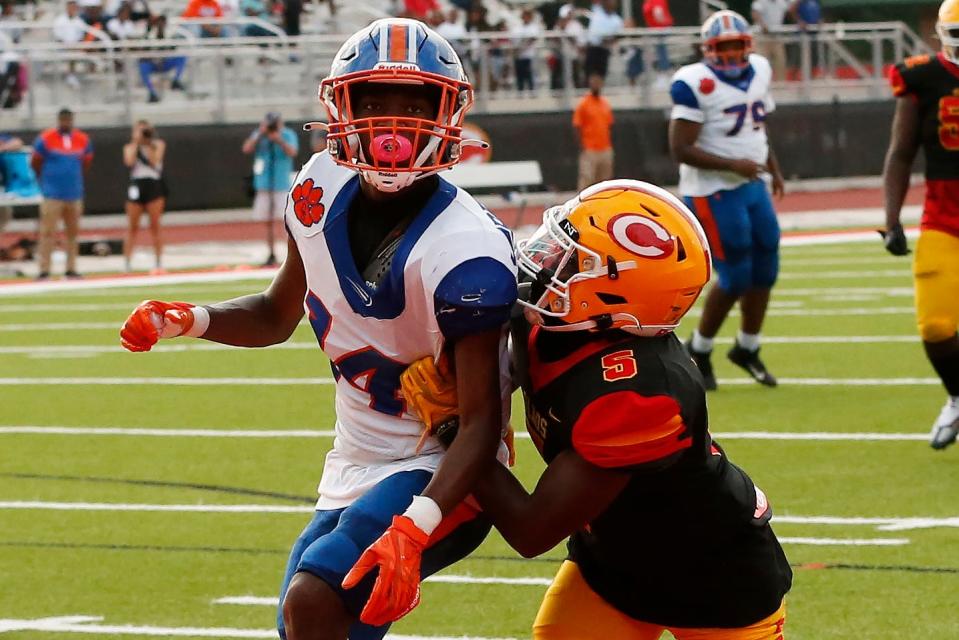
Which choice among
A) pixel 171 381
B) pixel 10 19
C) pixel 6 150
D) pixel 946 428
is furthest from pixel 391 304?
pixel 10 19

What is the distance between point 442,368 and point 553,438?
26 cm

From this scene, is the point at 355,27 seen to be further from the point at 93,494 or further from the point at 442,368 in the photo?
the point at 442,368

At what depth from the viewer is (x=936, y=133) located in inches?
271

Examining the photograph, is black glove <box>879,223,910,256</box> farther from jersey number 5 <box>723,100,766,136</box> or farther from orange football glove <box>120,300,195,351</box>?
orange football glove <box>120,300,195,351</box>

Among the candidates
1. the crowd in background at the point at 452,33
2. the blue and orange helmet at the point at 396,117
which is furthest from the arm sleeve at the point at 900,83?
the crowd in background at the point at 452,33

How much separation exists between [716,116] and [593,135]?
11729 millimetres

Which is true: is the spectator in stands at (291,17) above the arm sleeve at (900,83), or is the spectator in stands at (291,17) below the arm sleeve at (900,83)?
above

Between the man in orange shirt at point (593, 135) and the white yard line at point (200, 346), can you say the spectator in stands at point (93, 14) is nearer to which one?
the man in orange shirt at point (593, 135)

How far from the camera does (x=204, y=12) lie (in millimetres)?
23562

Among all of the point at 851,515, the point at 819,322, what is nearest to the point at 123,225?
the point at 819,322

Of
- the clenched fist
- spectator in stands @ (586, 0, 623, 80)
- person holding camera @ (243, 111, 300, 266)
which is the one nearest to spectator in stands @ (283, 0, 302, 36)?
spectator in stands @ (586, 0, 623, 80)

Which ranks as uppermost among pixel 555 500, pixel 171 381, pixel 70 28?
pixel 70 28

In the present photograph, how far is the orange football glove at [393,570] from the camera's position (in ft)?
9.67

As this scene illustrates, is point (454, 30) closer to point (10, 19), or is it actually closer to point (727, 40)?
point (10, 19)
